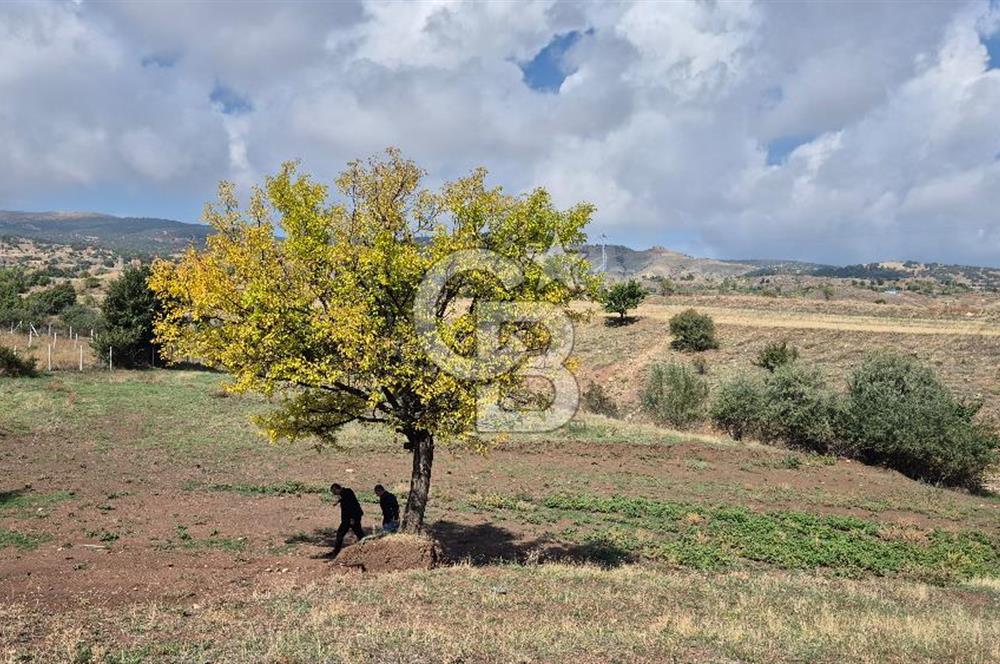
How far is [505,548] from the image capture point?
16188 millimetres

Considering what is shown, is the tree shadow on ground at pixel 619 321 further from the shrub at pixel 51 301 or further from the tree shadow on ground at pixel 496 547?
the tree shadow on ground at pixel 496 547

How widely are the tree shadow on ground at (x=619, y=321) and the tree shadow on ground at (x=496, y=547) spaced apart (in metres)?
54.0

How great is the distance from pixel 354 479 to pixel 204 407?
47.2 ft

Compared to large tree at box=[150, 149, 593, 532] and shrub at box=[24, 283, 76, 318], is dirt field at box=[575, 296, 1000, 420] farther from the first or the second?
shrub at box=[24, 283, 76, 318]

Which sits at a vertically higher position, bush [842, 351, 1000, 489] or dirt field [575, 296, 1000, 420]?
dirt field [575, 296, 1000, 420]

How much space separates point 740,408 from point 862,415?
5.99m

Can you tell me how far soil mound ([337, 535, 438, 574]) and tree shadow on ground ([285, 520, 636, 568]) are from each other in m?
0.74

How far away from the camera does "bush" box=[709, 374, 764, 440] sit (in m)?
36.6

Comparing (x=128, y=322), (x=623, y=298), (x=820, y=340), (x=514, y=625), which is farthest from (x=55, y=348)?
(x=820, y=340)

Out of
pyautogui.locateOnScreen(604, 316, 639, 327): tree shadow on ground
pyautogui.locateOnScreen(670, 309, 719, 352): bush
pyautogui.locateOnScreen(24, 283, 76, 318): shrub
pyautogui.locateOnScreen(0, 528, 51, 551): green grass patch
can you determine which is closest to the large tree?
pyautogui.locateOnScreen(0, 528, 51, 551): green grass patch

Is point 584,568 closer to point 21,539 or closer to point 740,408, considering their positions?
point 21,539

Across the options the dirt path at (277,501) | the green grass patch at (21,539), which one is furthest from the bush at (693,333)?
the green grass patch at (21,539)

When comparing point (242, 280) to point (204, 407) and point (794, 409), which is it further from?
point (794, 409)

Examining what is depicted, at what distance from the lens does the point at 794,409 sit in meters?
34.9
